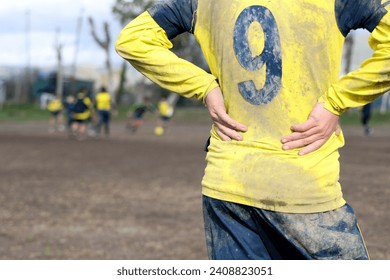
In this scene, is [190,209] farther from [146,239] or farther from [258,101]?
[258,101]

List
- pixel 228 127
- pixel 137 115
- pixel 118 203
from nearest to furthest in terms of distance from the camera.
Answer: pixel 228 127, pixel 118 203, pixel 137 115

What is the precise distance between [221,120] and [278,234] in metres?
0.47

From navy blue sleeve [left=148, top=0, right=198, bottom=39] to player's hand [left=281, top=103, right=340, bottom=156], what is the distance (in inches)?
23.2

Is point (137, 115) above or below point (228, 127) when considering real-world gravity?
below

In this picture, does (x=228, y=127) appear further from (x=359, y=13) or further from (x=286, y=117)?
(x=359, y=13)

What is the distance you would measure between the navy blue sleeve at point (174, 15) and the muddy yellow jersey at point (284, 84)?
10 centimetres

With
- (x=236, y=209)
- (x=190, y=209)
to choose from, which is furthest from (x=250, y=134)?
(x=190, y=209)

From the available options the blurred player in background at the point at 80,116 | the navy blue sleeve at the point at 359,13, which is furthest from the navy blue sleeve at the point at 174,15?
the blurred player in background at the point at 80,116

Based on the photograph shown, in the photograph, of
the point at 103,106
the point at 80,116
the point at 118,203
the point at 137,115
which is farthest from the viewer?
the point at 137,115

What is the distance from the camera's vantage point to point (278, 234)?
2.98 meters

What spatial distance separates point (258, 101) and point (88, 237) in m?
5.77

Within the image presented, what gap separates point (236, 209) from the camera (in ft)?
9.86

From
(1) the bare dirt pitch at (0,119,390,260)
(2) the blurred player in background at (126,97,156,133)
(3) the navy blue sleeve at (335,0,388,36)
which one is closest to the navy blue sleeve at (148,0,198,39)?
(3) the navy blue sleeve at (335,0,388,36)

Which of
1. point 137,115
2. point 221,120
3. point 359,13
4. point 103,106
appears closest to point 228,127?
point 221,120
